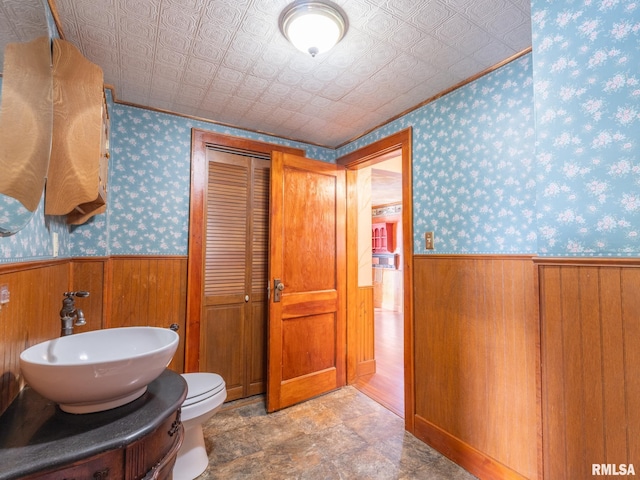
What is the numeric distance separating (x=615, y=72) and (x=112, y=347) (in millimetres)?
2145

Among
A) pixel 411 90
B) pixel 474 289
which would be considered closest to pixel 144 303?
pixel 474 289

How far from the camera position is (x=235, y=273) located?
107 inches

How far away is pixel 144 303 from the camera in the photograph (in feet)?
7.64

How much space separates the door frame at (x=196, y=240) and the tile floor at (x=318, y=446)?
0.59m

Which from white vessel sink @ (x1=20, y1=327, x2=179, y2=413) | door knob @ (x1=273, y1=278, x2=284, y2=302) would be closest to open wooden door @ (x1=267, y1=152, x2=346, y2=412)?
door knob @ (x1=273, y1=278, x2=284, y2=302)

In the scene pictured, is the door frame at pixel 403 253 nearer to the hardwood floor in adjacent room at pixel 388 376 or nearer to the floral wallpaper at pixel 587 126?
the hardwood floor in adjacent room at pixel 388 376

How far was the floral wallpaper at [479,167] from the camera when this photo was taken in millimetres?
1694

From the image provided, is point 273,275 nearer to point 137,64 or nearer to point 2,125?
point 137,64

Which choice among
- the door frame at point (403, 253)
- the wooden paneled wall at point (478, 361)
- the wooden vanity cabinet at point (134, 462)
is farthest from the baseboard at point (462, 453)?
the wooden vanity cabinet at point (134, 462)

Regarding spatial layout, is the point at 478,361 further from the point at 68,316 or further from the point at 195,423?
the point at 68,316

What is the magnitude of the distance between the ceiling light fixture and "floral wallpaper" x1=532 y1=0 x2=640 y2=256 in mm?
834

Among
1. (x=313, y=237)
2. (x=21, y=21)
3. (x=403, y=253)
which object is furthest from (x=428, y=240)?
(x=21, y=21)

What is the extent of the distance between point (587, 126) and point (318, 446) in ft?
7.26

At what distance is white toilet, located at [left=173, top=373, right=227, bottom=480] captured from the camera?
1.69 meters
